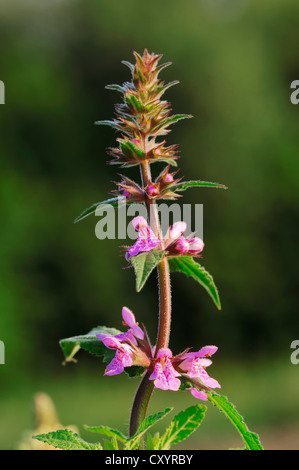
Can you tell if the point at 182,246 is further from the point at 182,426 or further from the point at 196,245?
the point at 182,426

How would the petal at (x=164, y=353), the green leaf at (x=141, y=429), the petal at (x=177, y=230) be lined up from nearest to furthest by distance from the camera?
the green leaf at (x=141, y=429)
the petal at (x=164, y=353)
the petal at (x=177, y=230)

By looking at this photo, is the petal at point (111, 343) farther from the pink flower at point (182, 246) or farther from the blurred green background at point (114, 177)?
the blurred green background at point (114, 177)

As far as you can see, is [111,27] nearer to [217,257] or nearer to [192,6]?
[192,6]

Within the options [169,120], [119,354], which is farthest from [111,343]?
[169,120]

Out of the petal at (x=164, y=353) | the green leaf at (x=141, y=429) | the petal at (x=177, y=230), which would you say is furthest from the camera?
the petal at (x=177, y=230)

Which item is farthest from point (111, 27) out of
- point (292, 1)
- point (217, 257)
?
point (217, 257)

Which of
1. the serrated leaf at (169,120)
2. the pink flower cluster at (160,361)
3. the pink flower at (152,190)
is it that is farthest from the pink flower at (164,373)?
the serrated leaf at (169,120)
